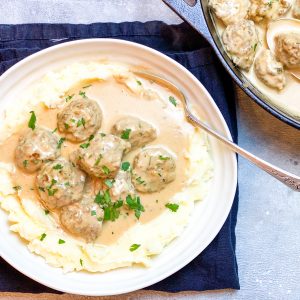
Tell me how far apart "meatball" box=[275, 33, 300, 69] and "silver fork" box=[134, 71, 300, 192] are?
66 centimetres

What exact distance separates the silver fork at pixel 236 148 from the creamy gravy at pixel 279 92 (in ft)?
1.42

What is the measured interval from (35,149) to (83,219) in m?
0.47

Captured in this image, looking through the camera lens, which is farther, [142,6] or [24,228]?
[142,6]

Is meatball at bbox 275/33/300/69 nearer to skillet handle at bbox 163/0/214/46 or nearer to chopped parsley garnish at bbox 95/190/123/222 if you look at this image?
skillet handle at bbox 163/0/214/46

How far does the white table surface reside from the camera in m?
3.48

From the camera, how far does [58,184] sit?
9.93 ft

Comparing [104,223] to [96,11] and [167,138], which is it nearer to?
[167,138]

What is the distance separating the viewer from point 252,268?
3471 millimetres

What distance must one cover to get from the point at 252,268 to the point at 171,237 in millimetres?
647

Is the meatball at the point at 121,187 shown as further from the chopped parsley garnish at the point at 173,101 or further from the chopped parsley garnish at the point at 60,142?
the chopped parsley garnish at the point at 173,101

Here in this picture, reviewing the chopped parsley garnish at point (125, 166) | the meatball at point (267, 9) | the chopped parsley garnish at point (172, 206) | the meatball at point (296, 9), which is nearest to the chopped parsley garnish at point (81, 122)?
the chopped parsley garnish at point (125, 166)

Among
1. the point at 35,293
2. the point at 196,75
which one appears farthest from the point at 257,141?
the point at 35,293

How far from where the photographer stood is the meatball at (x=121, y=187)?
10.2 feet

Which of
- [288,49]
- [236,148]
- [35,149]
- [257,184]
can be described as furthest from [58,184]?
[288,49]
